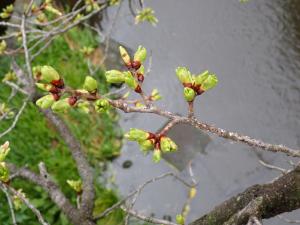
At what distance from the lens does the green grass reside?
347 centimetres

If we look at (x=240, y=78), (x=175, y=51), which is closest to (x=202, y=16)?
(x=175, y=51)

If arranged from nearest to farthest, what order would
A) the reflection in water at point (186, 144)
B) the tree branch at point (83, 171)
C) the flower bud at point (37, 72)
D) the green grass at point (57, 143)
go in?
the tree branch at point (83, 171), the flower bud at point (37, 72), the reflection in water at point (186, 144), the green grass at point (57, 143)

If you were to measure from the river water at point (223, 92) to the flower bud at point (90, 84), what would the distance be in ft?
6.36

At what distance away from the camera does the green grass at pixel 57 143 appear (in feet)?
11.4

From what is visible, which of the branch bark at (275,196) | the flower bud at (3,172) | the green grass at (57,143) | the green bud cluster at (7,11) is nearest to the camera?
the branch bark at (275,196)

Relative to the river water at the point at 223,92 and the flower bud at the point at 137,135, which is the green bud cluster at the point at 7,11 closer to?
the river water at the point at 223,92

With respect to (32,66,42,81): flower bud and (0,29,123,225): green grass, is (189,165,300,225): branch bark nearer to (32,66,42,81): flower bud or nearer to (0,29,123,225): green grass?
(32,66,42,81): flower bud

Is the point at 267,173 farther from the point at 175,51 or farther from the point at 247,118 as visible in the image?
the point at 175,51

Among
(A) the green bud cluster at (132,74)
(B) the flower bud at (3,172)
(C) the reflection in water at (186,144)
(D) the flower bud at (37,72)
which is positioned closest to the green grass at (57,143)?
(C) the reflection in water at (186,144)

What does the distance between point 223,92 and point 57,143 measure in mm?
1410

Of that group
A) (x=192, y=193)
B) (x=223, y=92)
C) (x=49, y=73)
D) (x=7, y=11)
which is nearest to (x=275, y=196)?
(x=49, y=73)

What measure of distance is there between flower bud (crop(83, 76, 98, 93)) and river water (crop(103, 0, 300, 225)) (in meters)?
1.94

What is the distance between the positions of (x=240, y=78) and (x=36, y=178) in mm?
1547

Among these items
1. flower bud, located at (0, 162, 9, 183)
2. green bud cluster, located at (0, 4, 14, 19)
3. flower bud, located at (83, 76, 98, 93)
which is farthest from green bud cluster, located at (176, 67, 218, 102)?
green bud cluster, located at (0, 4, 14, 19)
